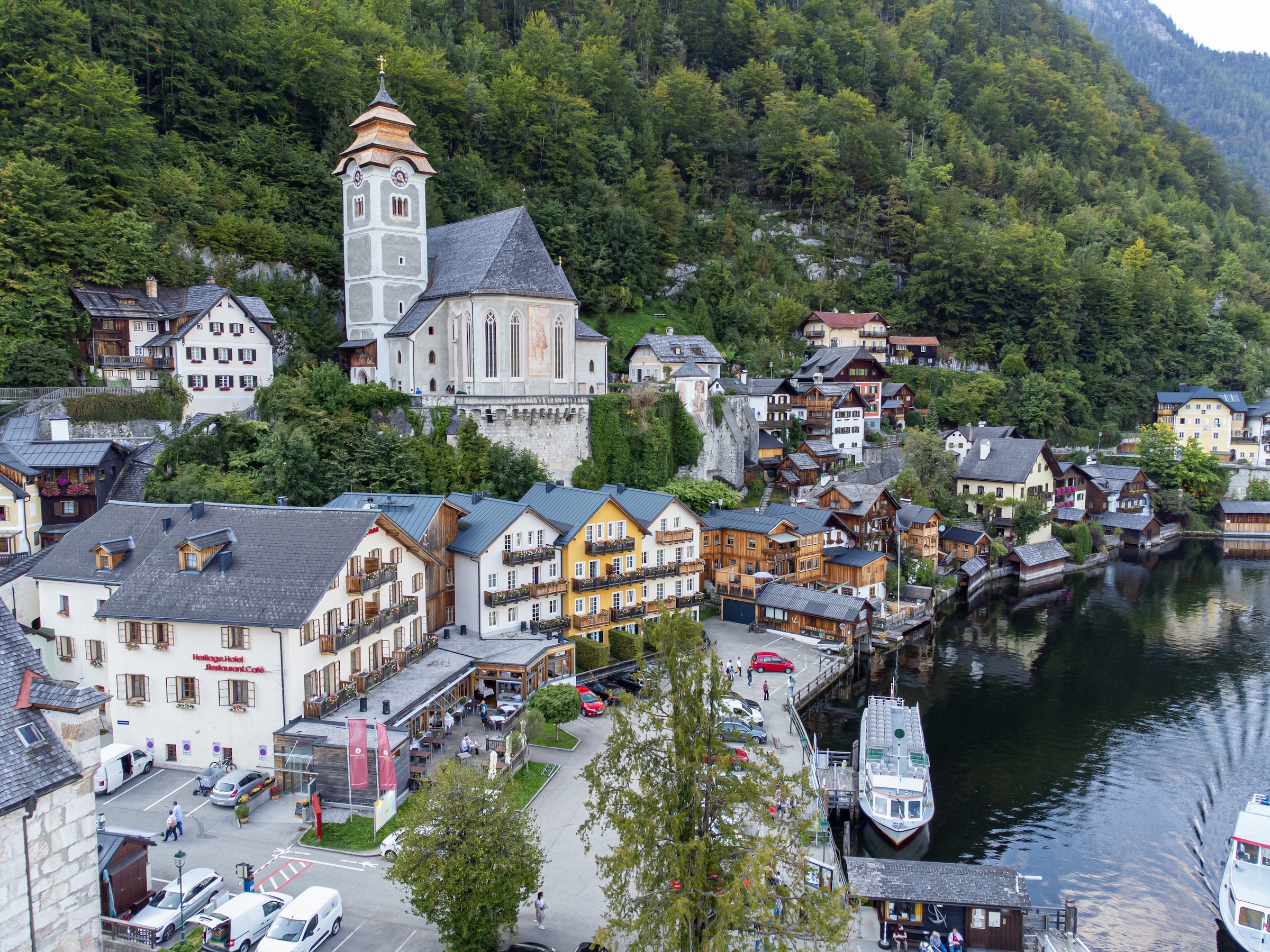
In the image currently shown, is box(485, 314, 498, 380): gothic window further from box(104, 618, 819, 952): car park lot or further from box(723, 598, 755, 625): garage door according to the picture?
box(104, 618, 819, 952): car park lot

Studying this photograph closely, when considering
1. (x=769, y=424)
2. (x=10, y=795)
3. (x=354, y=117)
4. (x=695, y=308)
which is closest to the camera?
(x=10, y=795)

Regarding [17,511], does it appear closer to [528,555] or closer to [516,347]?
[528,555]

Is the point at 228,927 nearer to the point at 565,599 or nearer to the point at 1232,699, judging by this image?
the point at 565,599

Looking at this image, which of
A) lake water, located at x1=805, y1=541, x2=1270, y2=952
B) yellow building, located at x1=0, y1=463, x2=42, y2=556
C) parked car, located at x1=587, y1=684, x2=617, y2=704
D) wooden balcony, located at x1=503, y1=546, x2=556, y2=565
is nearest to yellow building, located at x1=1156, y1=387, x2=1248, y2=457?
lake water, located at x1=805, y1=541, x2=1270, y2=952

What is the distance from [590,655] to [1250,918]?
2442cm

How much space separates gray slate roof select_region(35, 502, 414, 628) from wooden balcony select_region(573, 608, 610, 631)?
40.5ft

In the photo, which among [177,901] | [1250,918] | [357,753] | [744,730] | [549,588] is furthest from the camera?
[549,588]

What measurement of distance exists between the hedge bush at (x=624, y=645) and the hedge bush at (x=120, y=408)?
2607cm

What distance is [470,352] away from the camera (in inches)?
1943

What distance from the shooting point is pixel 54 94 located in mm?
48906

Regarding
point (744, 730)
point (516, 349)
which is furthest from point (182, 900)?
point (516, 349)

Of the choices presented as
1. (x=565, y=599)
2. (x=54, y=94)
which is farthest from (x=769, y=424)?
(x=54, y=94)

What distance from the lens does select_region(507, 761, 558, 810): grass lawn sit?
25617 mm

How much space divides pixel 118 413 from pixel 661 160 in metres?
68.9
